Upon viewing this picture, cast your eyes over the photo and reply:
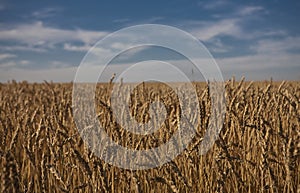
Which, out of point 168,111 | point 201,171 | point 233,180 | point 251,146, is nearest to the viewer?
point 201,171

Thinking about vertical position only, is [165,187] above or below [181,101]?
below

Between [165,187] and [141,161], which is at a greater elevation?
[141,161]

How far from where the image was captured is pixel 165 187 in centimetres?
191

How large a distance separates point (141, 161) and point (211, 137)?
45 cm

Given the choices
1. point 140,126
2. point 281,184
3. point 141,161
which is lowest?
point 281,184

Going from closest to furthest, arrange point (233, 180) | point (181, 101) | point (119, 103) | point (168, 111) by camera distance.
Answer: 1. point (233, 180)
2. point (168, 111)
3. point (181, 101)
4. point (119, 103)

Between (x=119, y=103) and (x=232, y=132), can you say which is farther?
(x=119, y=103)

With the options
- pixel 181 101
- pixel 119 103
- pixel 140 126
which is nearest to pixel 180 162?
pixel 140 126

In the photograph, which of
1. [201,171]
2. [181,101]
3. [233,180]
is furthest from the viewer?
[181,101]

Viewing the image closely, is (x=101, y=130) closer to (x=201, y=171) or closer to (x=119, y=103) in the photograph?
(x=201, y=171)

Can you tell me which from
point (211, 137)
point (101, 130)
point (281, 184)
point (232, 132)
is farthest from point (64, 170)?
point (281, 184)

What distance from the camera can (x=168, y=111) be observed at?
2.47m

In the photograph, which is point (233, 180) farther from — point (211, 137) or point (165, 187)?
point (165, 187)

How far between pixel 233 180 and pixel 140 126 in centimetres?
65
